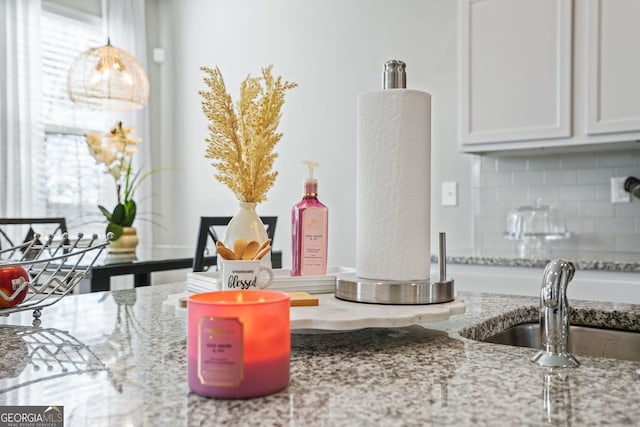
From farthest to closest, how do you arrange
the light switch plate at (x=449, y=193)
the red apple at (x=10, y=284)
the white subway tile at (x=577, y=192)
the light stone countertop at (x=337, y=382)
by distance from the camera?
1. the light switch plate at (x=449, y=193)
2. the white subway tile at (x=577, y=192)
3. the red apple at (x=10, y=284)
4. the light stone countertop at (x=337, y=382)

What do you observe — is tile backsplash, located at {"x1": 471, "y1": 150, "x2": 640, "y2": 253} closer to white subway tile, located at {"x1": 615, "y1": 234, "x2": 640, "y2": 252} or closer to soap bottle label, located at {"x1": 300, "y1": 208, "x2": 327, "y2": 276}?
white subway tile, located at {"x1": 615, "y1": 234, "x2": 640, "y2": 252}

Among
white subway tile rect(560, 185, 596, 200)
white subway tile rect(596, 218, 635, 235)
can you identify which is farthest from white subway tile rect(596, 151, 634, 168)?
white subway tile rect(596, 218, 635, 235)

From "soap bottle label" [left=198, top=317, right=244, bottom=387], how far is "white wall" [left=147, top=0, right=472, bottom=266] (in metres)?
2.77

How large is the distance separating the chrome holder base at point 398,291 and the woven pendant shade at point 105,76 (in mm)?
2576

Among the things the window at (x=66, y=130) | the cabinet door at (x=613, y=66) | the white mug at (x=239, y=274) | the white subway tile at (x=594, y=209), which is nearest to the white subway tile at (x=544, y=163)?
the white subway tile at (x=594, y=209)

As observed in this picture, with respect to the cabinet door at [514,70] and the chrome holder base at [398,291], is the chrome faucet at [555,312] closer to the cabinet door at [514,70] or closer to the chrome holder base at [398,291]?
the chrome holder base at [398,291]

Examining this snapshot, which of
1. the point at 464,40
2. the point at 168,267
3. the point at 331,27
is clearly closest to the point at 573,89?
the point at 464,40

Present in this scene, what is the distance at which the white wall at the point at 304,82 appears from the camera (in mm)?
3309

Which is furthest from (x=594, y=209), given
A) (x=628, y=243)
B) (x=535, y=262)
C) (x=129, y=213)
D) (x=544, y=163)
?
(x=129, y=213)

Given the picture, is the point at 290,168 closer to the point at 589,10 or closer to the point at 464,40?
the point at 464,40

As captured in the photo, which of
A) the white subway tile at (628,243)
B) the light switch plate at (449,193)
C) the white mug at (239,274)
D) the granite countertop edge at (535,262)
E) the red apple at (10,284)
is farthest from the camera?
the light switch plate at (449,193)

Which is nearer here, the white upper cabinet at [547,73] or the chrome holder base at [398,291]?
the chrome holder base at [398,291]

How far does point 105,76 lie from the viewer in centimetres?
310

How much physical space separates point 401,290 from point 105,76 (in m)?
2.67
